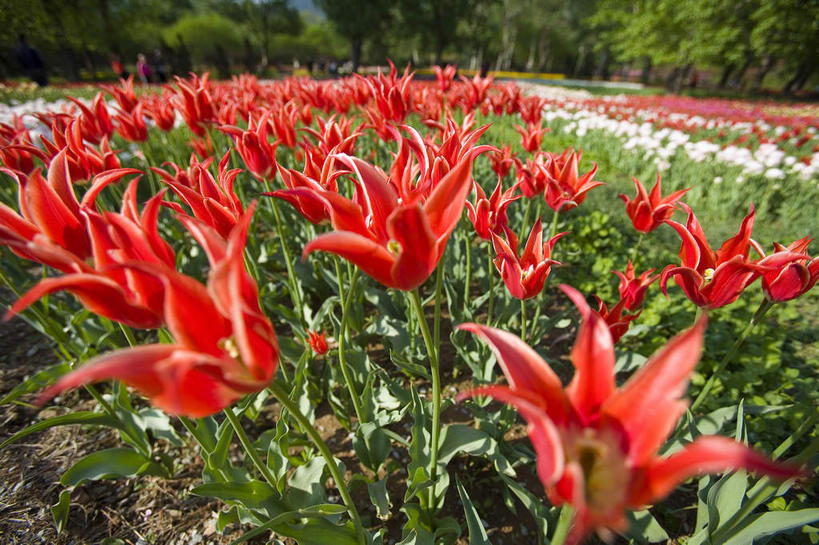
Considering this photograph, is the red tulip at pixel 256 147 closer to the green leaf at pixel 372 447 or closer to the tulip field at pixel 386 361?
the tulip field at pixel 386 361

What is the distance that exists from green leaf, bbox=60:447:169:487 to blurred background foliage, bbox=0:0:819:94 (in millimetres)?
13387

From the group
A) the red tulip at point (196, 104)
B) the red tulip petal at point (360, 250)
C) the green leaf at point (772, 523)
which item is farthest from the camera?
the red tulip at point (196, 104)

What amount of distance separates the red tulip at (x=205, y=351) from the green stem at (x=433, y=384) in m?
0.43

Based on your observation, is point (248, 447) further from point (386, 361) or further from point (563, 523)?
point (386, 361)

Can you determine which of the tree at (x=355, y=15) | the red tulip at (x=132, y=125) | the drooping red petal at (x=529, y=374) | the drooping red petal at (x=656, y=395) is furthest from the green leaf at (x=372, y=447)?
the tree at (x=355, y=15)

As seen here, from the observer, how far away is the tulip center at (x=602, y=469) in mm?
577

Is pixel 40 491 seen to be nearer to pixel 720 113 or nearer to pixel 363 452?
pixel 363 452

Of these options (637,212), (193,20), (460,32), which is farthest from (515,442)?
(193,20)

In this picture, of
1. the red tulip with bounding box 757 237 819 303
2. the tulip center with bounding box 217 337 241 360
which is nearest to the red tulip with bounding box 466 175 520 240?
the red tulip with bounding box 757 237 819 303

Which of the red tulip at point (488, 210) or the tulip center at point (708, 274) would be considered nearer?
the tulip center at point (708, 274)

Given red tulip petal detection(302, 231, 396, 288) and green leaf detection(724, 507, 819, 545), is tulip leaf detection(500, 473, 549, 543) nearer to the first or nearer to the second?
green leaf detection(724, 507, 819, 545)

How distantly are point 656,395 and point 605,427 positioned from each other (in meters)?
0.11

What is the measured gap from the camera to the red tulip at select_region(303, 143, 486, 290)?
2.87 ft

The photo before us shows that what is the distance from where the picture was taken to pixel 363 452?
6.50 feet
